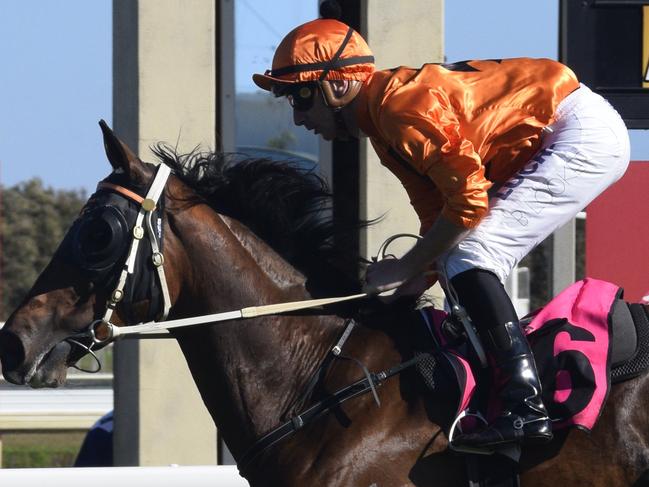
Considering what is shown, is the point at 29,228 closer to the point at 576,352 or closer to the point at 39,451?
the point at 39,451

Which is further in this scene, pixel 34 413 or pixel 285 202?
pixel 34 413

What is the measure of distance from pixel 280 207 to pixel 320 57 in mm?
447

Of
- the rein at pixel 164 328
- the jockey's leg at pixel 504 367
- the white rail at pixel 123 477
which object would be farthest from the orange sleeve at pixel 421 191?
the white rail at pixel 123 477

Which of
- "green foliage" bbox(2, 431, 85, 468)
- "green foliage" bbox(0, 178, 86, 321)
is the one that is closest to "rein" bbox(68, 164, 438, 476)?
"green foliage" bbox(2, 431, 85, 468)

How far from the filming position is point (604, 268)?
18.0ft

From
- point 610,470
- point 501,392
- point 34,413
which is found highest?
point 501,392

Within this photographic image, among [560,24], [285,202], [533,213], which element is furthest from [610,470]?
[560,24]

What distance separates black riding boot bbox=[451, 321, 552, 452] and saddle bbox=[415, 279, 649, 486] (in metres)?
0.06

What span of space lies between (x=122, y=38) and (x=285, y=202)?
234 cm

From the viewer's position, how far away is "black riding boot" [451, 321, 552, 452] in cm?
290

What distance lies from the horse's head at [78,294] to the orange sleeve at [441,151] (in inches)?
26.7

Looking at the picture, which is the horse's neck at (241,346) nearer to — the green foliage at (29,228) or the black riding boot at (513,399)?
the black riding boot at (513,399)

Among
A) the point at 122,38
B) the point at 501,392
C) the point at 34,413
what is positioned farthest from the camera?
the point at 34,413

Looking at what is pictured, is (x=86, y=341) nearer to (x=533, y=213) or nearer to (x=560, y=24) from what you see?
(x=533, y=213)
